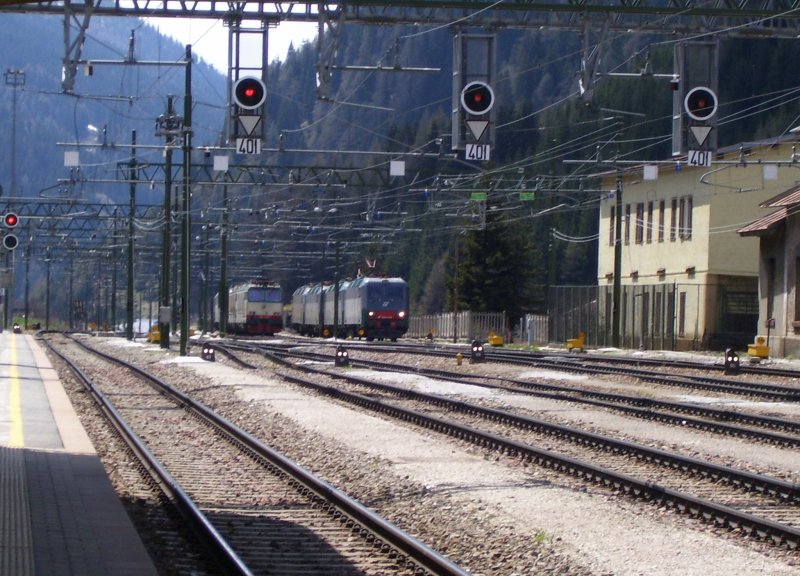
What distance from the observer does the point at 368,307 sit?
67312 millimetres

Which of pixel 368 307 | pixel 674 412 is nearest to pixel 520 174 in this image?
pixel 368 307

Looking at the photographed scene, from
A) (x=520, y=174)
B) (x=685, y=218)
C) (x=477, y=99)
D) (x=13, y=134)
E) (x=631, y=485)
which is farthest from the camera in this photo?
(x=520, y=174)

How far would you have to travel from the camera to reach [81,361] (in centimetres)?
4316

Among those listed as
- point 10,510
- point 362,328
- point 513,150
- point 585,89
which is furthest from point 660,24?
point 513,150

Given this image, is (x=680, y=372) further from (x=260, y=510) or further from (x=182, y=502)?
(x=182, y=502)

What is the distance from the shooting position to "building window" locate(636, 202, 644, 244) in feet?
213

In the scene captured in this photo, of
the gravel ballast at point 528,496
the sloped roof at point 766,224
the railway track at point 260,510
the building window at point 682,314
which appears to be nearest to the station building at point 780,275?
the sloped roof at point 766,224

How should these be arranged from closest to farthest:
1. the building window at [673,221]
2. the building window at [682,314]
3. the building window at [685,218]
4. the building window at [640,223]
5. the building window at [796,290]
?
1. the building window at [796,290]
2. the building window at [682,314]
3. the building window at [685,218]
4. the building window at [673,221]
5. the building window at [640,223]

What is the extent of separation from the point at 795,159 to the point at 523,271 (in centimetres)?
4330

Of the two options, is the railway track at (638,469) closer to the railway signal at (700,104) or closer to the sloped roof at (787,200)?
the railway signal at (700,104)

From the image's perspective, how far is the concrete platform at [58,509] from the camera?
9094 mm

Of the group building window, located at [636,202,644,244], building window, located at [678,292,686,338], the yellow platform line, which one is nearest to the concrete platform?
the yellow platform line

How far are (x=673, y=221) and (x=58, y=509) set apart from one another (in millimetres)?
52201

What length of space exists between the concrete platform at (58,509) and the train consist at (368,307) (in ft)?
155
